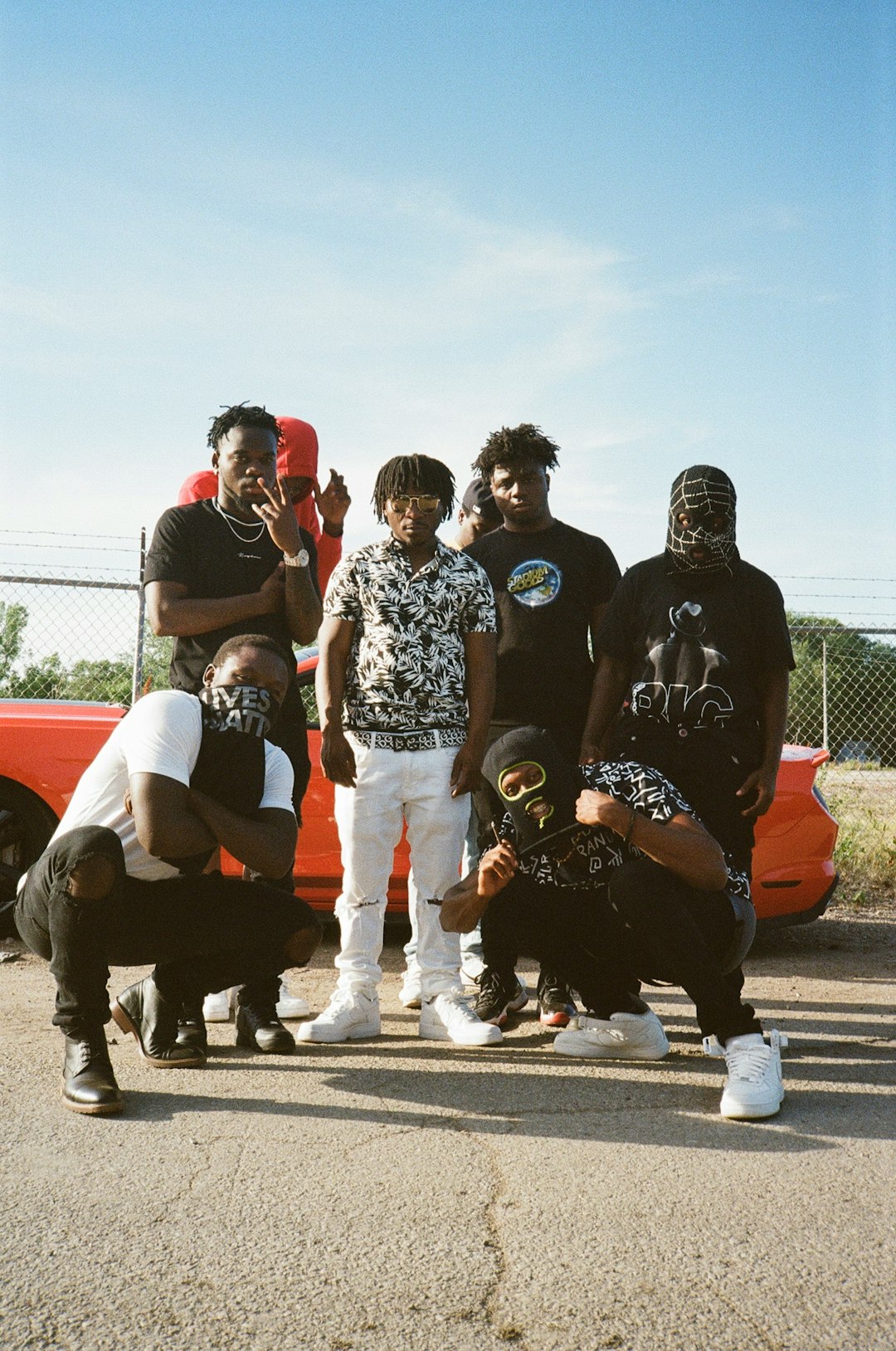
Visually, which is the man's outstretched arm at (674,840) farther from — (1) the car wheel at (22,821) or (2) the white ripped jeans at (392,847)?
(1) the car wheel at (22,821)

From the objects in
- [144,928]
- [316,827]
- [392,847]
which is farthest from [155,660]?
[144,928]

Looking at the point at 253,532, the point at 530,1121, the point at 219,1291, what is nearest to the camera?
the point at 219,1291

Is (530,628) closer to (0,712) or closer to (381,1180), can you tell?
(381,1180)

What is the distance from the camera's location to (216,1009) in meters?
A: 4.41

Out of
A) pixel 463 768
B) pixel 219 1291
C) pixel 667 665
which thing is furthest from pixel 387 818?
pixel 219 1291

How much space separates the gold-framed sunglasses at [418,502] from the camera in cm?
432

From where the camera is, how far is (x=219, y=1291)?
2162 mm

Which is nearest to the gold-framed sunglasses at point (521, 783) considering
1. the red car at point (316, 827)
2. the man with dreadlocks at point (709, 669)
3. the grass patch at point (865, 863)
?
the man with dreadlocks at point (709, 669)

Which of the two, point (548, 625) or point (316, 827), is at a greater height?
point (548, 625)

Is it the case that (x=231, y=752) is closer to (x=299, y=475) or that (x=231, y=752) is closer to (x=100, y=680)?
(x=299, y=475)

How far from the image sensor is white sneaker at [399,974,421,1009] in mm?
4488

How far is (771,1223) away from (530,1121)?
0.83 m

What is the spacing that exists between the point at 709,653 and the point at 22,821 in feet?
11.4

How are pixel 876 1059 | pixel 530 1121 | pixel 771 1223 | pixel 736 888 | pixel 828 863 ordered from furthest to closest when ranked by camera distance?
1. pixel 828 863
2. pixel 876 1059
3. pixel 736 888
4. pixel 530 1121
5. pixel 771 1223
